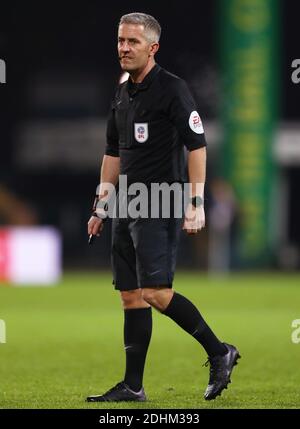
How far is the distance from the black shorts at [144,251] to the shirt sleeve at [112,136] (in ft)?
1.46

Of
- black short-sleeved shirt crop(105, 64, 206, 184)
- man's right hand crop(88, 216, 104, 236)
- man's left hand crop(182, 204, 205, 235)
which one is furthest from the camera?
man's right hand crop(88, 216, 104, 236)

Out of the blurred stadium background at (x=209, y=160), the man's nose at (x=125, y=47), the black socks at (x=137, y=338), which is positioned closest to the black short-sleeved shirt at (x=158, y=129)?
the man's nose at (x=125, y=47)

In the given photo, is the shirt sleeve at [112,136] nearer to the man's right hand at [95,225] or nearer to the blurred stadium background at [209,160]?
the man's right hand at [95,225]

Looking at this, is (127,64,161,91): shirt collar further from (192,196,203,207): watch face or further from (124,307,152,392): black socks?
(124,307,152,392): black socks

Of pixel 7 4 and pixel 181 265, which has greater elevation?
pixel 7 4

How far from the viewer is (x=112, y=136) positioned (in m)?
7.93

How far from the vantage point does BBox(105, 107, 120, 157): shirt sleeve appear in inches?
310

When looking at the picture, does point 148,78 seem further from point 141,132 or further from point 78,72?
point 78,72

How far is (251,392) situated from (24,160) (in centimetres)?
2522

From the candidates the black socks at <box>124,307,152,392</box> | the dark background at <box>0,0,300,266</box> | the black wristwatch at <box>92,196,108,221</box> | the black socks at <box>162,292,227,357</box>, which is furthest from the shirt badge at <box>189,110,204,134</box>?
the dark background at <box>0,0,300,266</box>

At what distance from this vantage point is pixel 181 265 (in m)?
29.9

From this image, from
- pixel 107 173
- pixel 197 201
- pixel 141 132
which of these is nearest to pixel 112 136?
pixel 107 173
